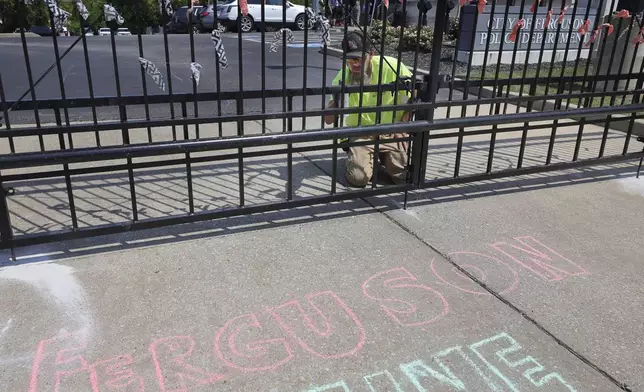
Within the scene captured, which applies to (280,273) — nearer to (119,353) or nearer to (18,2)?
(119,353)

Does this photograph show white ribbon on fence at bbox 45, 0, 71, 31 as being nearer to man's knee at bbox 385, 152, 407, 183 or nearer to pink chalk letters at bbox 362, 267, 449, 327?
pink chalk letters at bbox 362, 267, 449, 327

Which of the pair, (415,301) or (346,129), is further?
(346,129)

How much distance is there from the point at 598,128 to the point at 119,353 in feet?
23.0

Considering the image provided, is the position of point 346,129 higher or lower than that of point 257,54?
higher

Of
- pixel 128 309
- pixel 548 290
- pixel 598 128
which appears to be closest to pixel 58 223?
pixel 128 309

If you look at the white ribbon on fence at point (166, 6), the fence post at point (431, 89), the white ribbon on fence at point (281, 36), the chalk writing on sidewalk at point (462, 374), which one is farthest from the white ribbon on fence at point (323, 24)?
the chalk writing on sidewalk at point (462, 374)

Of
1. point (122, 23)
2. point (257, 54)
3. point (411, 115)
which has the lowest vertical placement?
point (257, 54)

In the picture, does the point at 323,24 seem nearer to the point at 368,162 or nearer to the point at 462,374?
the point at 368,162

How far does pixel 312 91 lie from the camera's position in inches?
169

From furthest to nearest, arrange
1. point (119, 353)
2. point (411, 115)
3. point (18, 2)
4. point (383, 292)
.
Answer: point (411, 115) → point (383, 292) → point (18, 2) → point (119, 353)

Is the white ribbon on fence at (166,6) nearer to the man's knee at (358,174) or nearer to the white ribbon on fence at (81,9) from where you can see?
the white ribbon on fence at (81,9)

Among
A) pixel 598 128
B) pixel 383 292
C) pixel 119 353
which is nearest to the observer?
pixel 119 353

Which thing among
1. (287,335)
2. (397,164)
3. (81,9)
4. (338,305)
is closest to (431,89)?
(397,164)

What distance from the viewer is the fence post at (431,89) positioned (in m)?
3.64
